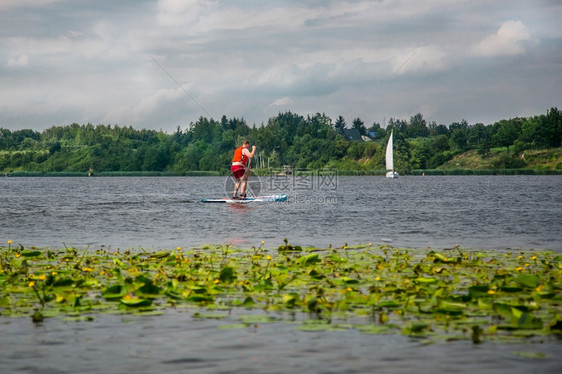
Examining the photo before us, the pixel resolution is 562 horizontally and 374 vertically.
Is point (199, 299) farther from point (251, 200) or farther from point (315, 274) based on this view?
point (251, 200)

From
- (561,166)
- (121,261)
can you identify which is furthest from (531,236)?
(561,166)

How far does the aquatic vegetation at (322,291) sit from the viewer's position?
10641mm

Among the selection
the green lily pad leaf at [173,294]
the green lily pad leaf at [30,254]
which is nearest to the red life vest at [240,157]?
the green lily pad leaf at [30,254]

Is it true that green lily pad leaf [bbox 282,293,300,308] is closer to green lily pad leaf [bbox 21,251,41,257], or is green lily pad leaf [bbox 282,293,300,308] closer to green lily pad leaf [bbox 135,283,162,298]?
green lily pad leaf [bbox 135,283,162,298]

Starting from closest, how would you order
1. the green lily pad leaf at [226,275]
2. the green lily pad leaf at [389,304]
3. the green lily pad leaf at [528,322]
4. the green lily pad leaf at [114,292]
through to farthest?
1. the green lily pad leaf at [528,322]
2. the green lily pad leaf at [389,304]
3. the green lily pad leaf at [114,292]
4. the green lily pad leaf at [226,275]

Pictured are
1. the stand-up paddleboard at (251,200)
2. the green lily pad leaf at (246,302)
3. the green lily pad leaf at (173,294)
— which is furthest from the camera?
the stand-up paddleboard at (251,200)

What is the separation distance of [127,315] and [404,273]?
6647 millimetres

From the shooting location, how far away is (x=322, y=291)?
12.4m

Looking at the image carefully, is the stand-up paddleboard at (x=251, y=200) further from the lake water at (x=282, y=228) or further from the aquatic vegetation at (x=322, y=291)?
the aquatic vegetation at (x=322, y=291)

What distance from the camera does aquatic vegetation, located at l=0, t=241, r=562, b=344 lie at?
1064 cm

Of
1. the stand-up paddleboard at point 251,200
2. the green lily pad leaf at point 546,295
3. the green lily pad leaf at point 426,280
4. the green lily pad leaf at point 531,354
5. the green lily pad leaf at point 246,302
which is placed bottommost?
the green lily pad leaf at point 531,354

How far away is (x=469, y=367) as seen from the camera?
846cm

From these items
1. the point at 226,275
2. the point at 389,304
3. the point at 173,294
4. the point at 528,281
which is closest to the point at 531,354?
the point at 389,304

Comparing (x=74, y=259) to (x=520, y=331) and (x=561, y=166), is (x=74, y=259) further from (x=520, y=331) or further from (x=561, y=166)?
(x=561, y=166)
